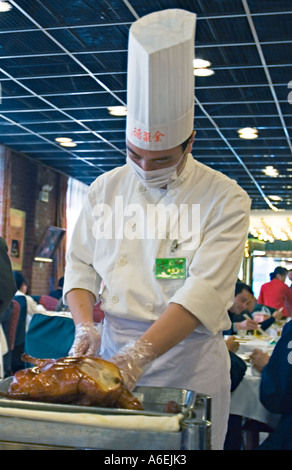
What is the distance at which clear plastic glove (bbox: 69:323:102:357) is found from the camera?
1590mm

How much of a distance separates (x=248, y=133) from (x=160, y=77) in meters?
8.06

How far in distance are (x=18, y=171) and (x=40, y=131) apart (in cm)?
181

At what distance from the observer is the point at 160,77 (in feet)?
5.28

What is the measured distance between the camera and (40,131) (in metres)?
9.74

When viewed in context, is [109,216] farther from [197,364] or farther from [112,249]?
[197,364]

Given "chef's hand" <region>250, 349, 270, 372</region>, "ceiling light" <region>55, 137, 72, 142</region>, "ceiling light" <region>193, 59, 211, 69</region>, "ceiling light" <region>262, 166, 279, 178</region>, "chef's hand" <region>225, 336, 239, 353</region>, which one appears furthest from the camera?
"ceiling light" <region>262, 166, 279, 178</region>

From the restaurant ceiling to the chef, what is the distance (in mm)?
3785

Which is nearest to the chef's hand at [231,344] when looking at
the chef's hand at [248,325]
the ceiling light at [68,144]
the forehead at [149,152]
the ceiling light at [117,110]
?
the chef's hand at [248,325]

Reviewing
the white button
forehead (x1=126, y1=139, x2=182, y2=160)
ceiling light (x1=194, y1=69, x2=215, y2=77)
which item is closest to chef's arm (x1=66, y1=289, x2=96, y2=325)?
the white button

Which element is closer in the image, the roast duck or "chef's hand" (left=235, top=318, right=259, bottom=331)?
the roast duck

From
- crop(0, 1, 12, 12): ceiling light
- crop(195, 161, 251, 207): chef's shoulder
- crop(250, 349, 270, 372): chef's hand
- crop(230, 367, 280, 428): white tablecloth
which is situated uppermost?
crop(0, 1, 12, 12): ceiling light

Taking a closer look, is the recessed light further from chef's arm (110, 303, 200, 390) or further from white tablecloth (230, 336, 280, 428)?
chef's arm (110, 303, 200, 390)

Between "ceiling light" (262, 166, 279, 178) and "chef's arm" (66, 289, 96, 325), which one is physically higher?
"ceiling light" (262, 166, 279, 178)
